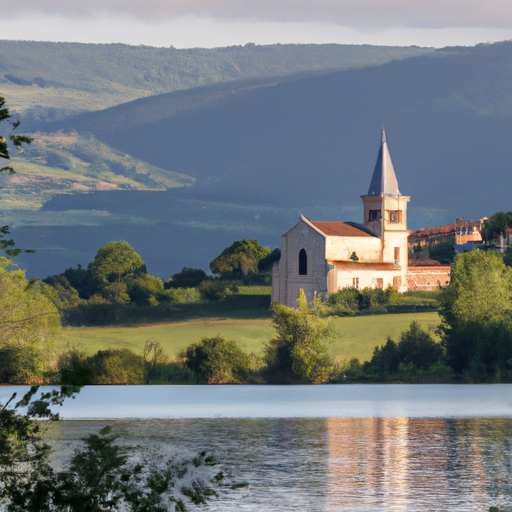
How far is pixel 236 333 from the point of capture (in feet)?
219

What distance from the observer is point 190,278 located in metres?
97.1

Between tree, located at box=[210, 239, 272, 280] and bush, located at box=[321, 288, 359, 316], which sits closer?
bush, located at box=[321, 288, 359, 316]

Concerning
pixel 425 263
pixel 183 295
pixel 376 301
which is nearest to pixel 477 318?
pixel 376 301

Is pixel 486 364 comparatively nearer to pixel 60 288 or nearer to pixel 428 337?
pixel 428 337

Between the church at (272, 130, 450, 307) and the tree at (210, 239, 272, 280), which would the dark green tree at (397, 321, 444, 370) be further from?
the tree at (210, 239, 272, 280)

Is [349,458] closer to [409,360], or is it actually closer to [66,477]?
[66,477]

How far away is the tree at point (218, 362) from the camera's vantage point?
51406 mm

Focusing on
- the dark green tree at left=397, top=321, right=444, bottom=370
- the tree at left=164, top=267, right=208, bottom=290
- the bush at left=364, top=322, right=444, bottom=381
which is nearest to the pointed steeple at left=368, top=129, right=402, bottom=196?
the tree at left=164, top=267, right=208, bottom=290

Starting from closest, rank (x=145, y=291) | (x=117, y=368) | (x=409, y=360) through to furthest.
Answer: (x=117, y=368), (x=409, y=360), (x=145, y=291)

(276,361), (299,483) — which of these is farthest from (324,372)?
(299,483)

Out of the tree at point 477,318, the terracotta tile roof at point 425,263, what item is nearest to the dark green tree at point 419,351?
the tree at point 477,318

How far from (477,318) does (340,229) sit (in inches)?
1277

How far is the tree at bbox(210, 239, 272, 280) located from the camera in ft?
330

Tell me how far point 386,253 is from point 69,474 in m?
70.8
